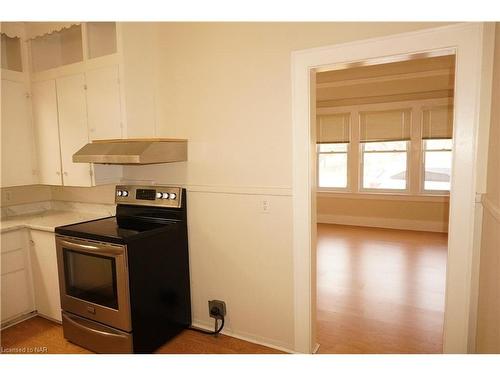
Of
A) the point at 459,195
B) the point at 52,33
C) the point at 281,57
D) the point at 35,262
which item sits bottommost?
the point at 35,262

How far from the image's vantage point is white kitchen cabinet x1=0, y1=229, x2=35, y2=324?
2.83 metres

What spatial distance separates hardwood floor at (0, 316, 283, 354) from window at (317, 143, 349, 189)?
479cm

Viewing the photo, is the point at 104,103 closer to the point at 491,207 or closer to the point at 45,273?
the point at 45,273

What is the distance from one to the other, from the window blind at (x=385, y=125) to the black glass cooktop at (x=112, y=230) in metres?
4.79

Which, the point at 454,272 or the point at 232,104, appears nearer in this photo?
the point at 454,272

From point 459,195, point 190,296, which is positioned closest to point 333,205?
point 190,296

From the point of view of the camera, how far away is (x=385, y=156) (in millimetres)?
6242

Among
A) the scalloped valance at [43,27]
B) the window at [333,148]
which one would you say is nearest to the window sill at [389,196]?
the window at [333,148]

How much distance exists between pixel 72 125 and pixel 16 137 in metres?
0.64

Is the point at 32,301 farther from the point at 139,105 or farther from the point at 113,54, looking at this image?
the point at 113,54

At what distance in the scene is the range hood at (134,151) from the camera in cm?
235

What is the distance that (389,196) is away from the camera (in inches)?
245


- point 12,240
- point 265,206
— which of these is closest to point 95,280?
point 12,240

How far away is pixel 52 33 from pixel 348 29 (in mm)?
2694
